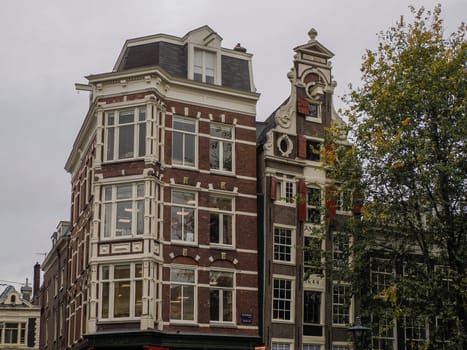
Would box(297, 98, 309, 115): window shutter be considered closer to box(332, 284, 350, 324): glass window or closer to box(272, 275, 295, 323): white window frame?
box(272, 275, 295, 323): white window frame

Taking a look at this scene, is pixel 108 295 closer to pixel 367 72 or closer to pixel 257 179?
pixel 257 179

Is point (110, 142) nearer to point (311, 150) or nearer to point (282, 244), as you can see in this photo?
point (282, 244)

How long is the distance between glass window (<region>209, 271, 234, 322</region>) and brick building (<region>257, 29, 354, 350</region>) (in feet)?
6.14

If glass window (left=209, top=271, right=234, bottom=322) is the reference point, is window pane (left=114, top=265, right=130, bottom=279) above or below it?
above

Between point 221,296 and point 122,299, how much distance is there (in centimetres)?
496

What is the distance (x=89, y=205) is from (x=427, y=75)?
18.1 m

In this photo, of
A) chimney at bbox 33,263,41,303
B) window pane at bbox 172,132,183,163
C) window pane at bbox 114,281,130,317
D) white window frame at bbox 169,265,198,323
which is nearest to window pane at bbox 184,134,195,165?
window pane at bbox 172,132,183,163

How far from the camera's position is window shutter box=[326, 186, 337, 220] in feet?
134

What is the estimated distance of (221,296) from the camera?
4197 centimetres

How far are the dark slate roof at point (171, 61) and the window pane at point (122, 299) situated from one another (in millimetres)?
10788

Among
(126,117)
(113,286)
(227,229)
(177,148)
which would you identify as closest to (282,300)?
(227,229)

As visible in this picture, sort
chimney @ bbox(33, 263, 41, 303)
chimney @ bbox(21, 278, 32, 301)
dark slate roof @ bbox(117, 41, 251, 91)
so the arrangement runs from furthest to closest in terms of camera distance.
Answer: chimney @ bbox(21, 278, 32, 301), chimney @ bbox(33, 263, 41, 303), dark slate roof @ bbox(117, 41, 251, 91)

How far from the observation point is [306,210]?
4456 centimetres

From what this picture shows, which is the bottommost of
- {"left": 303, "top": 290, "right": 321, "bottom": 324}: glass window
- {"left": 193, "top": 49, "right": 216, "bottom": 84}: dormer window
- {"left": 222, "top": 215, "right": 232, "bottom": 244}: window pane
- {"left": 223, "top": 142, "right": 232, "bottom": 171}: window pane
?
{"left": 303, "top": 290, "right": 321, "bottom": 324}: glass window
